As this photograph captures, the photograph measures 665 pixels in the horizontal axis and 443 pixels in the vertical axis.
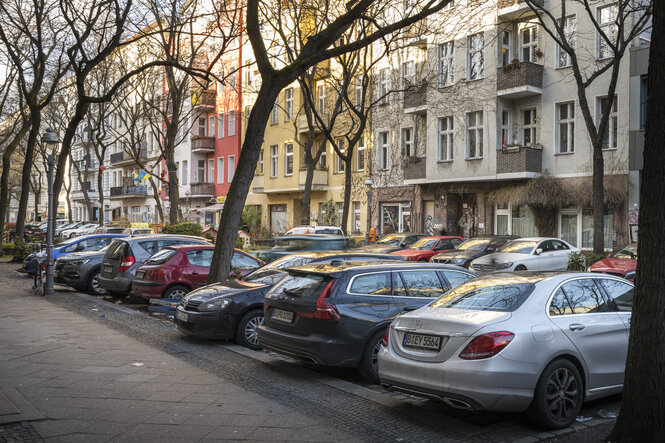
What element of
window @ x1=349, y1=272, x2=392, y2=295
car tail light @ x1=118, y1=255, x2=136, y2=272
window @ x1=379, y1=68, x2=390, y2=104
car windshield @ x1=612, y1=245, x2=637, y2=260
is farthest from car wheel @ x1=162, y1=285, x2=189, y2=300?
window @ x1=379, y1=68, x2=390, y2=104

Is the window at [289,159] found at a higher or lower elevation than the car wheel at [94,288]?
higher

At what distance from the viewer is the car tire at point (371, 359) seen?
28.3 feet

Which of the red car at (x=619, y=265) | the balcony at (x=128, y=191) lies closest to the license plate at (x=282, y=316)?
the red car at (x=619, y=265)

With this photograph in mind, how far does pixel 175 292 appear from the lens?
1512cm

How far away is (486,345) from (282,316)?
11.0 ft

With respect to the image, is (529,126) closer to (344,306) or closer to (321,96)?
(321,96)

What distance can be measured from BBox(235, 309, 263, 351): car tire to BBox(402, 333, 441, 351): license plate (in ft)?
15.0

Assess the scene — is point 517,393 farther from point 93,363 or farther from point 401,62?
point 401,62

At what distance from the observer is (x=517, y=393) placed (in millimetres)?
6391

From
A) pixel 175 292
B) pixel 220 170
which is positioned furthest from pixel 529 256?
pixel 220 170

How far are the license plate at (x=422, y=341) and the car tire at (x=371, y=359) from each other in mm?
1616

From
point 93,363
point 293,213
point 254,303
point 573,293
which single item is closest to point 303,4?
point 254,303

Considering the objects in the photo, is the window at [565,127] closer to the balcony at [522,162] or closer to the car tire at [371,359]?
the balcony at [522,162]

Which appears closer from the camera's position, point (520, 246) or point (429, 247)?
point (520, 246)
